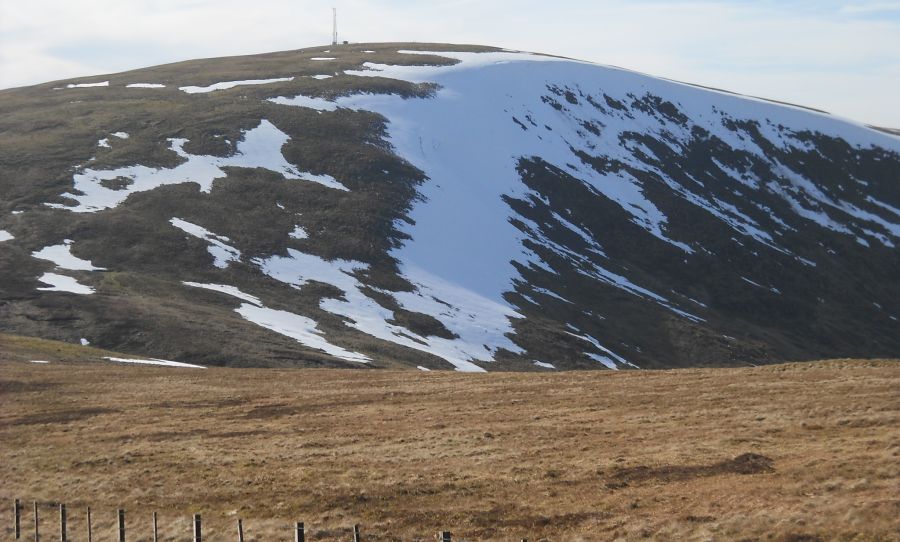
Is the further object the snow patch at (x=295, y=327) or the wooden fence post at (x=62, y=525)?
the snow patch at (x=295, y=327)

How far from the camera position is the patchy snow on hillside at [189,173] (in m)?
97.9

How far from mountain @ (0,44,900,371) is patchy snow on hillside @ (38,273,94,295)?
287 mm

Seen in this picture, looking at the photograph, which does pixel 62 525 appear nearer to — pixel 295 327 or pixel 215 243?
pixel 295 327

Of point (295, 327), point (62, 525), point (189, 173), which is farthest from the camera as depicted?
point (189, 173)

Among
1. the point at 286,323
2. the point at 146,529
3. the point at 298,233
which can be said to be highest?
the point at 146,529

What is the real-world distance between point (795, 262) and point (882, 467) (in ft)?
360

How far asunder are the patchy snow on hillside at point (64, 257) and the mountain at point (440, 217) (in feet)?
1.04

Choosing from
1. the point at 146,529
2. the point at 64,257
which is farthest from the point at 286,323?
the point at 146,529

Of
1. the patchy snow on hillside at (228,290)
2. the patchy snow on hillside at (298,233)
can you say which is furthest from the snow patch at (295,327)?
the patchy snow on hillside at (298,233)

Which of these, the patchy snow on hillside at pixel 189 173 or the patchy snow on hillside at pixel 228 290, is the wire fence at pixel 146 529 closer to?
the patchy snow on hillside at pixel 228 290

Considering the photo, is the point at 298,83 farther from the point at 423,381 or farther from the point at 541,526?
the point at 541,526

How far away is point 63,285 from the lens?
7506cm

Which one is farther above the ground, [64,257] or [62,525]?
[62,525]

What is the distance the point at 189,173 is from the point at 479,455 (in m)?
78.7
